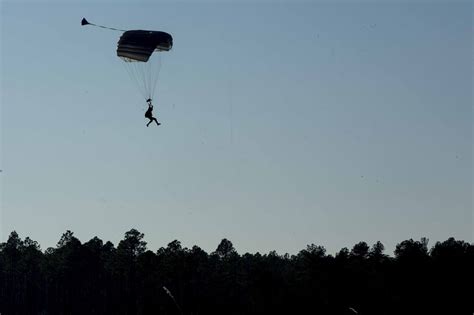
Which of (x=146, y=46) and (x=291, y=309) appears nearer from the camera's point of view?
(x=146, y=46)

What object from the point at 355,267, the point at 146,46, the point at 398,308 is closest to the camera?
the point at 146,46

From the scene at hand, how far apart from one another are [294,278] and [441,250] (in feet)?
98.7

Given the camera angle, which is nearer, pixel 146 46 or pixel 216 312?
pixel 146 46

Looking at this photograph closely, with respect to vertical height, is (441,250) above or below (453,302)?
above

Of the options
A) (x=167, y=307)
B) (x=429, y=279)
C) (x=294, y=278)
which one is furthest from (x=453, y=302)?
(x=167, y=307)

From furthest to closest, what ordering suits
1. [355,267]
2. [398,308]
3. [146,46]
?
[355,267]
[398,308]
[146,46]

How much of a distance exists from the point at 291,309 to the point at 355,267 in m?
20.7

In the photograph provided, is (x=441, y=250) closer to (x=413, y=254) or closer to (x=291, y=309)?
(x=413, y=254)

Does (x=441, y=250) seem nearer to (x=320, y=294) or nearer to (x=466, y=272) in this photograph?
(x=466, y=272)

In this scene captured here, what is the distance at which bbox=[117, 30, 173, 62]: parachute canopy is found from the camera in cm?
7206

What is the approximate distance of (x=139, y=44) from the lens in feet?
237

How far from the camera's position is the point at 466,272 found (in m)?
183

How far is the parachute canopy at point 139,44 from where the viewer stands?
2837 inches

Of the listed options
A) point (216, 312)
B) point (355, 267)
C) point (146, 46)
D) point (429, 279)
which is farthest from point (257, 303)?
point (146, 46)
